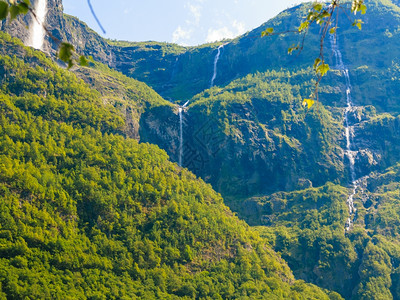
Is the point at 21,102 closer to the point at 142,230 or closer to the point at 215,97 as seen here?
the point at 142,230

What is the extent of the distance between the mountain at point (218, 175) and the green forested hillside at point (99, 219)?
0.18m

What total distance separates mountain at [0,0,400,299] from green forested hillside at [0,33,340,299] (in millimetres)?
177

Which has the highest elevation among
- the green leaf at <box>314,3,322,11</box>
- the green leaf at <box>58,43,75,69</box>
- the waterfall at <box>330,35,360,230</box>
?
the waterfall at <box>330,35,360,230</box>

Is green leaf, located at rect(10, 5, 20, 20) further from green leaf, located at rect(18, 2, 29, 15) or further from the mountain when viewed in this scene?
the mountain

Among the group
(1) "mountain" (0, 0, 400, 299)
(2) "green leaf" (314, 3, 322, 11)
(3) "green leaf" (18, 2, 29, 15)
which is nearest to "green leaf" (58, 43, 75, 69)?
(3) "green leaf" (18, 2, 29, 15)

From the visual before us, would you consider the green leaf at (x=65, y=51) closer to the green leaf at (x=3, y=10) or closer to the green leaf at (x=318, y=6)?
the green leaf at (x=3, y=10)

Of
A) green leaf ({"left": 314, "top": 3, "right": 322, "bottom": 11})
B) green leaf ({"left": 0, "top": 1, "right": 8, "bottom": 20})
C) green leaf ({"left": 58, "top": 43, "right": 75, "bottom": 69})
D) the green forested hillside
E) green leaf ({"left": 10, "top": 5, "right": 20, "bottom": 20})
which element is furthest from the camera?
the green forested hillside

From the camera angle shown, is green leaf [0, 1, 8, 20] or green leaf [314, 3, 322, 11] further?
green leaf [314, 3, 322, 11]

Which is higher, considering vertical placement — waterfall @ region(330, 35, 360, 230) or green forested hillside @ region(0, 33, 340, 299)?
waterfall @ region(330, 35, 360, 230)

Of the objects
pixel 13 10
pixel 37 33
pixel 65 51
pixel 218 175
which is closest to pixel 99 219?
pixel 218 175

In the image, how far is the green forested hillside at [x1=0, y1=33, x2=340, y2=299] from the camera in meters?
31.6

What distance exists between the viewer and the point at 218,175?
6456cm

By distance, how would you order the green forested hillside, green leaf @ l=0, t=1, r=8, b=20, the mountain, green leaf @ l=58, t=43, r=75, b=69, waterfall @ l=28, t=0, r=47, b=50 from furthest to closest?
waterfall @ l=28, t=0, r=47, b=50 < the mountain < the green forested hillside < green leaf @ l=58, t=43, r=75, b=69 < green leaf @ l=0, t=1, r=8, b=20

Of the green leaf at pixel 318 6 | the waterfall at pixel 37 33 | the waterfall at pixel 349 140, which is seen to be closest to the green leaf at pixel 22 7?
the green leaf at pixel 318 6
